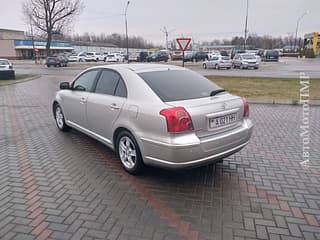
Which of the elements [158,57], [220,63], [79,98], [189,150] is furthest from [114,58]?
[189,150]

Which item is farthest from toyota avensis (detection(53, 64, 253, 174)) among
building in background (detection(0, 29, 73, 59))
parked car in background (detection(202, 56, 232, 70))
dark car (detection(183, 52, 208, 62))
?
building in background (detection(0, 29, 73, 59))

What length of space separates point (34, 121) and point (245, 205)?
231 inches

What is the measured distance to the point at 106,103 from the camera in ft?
13.1

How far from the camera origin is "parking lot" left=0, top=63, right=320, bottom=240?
8.39 ft

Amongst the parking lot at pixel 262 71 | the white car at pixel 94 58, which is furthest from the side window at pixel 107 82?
the white car at pixel 94 58

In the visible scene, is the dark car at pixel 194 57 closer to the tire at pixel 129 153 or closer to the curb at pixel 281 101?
the curb at pixel 281 101

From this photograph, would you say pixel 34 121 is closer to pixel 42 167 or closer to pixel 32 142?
pixel 32 142

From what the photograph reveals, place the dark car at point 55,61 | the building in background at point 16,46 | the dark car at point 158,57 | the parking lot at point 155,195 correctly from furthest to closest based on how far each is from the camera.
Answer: the building in background at point 16,46 < the dark car at point 158,57 < the dark car at point 55,61 < the parking lot at point 155,195

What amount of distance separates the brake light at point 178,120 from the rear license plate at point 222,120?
1.11 feet

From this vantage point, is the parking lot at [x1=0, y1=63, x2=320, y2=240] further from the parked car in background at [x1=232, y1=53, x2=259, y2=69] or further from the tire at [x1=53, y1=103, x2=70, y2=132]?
the parked car in background at [x1=232, y1=53, x2=259, y2=69]

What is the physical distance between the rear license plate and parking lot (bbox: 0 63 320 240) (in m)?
A: 0.83

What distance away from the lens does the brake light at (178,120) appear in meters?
2.95

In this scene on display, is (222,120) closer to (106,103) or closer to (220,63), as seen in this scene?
(106,103)

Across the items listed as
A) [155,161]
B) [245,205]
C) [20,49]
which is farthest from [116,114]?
[20,49]
